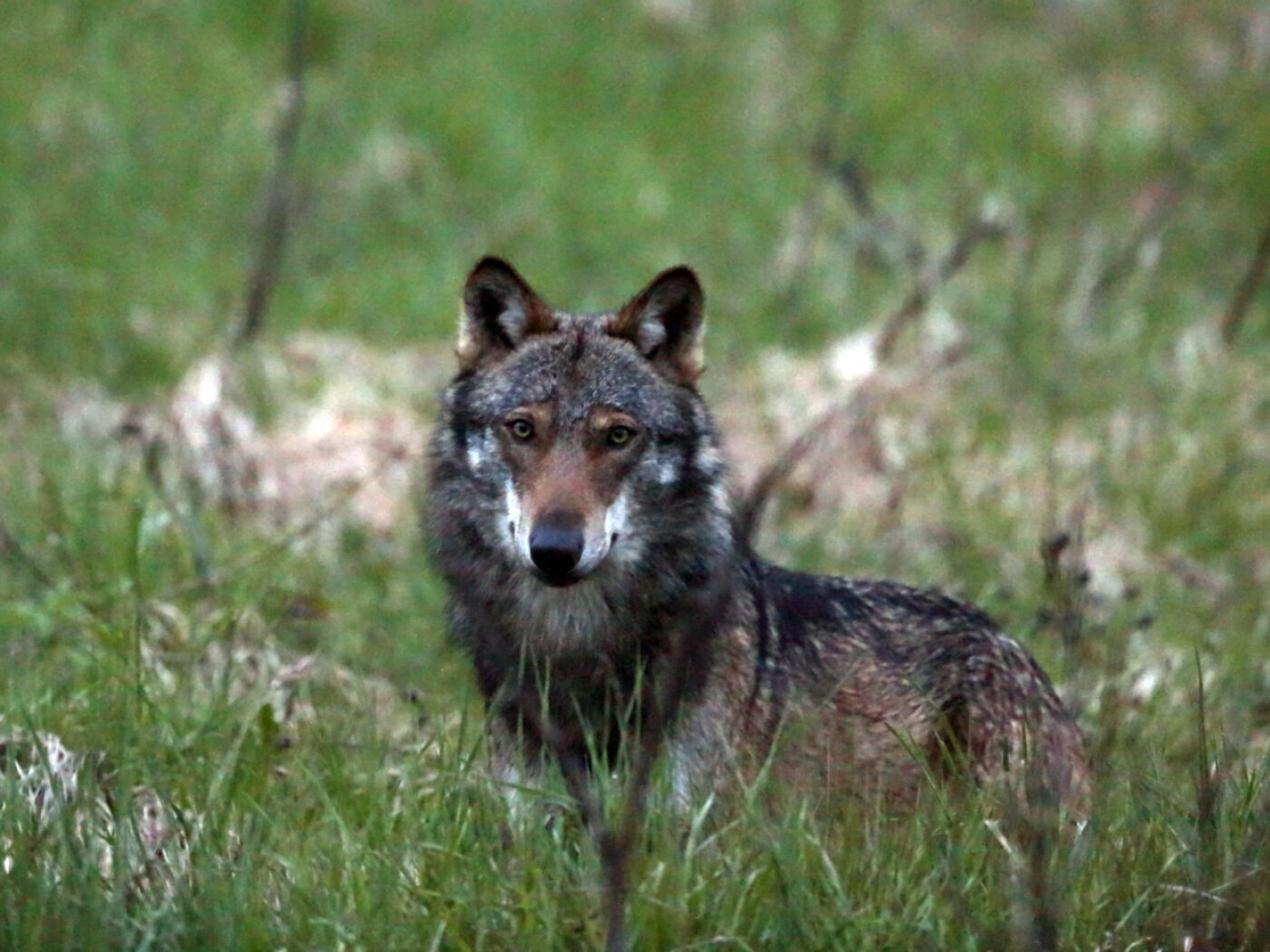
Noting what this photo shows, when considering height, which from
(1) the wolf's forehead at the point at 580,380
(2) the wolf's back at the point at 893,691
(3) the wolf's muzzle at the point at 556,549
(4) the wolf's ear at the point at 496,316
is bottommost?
(2) the wolf's back at the point at 893,691

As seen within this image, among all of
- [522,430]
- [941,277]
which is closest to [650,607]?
[522,430]

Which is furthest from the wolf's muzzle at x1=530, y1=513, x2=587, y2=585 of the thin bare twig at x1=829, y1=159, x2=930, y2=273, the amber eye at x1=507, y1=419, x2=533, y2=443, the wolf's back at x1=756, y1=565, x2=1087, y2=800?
A: the thin bare twig at x1=829, y1=159, x2=930, y2=273

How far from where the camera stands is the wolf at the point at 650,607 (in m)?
4.76

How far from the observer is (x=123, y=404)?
8938 mm

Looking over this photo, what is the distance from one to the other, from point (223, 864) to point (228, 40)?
10546 mm

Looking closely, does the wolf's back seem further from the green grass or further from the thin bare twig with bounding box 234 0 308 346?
the thin bare twig with bounding box 234 0 308 346

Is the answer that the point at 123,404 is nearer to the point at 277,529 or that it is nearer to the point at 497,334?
the point at 277,529

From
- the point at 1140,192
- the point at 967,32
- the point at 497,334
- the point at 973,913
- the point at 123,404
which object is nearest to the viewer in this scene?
the point at 973,913

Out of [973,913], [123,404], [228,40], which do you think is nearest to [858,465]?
[123,404]

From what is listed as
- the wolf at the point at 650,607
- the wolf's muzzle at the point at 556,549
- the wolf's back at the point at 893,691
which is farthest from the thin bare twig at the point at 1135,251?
the wolf's muzzle at the point at 556,549

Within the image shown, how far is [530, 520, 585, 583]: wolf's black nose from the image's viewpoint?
4.55 m

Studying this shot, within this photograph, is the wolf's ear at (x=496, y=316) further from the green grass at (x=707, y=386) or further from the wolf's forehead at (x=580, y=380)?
the green grass at (x=707, y=386)

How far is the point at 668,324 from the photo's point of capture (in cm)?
527

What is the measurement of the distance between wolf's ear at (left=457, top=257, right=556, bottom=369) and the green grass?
102 cm
